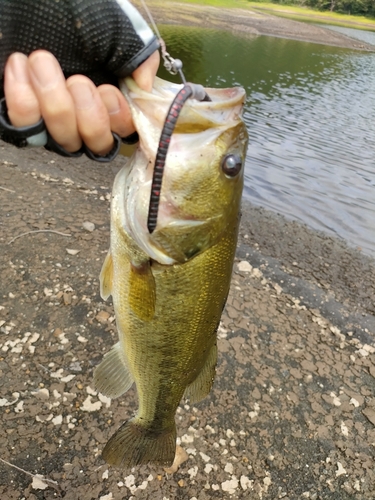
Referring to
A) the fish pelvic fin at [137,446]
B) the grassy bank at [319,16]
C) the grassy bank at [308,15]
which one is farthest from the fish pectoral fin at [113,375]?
the grassy bank at [319,16]

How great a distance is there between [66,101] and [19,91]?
0.50 feet

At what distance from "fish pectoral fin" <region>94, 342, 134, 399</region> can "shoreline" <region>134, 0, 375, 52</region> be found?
3702cm

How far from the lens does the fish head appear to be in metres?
1.51

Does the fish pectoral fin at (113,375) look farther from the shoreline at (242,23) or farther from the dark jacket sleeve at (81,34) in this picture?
the shoreline at (242,23)

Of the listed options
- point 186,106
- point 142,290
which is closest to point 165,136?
point 186,106

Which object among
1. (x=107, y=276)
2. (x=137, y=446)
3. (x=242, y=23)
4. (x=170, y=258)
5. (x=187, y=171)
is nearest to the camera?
(x=187, y=171)

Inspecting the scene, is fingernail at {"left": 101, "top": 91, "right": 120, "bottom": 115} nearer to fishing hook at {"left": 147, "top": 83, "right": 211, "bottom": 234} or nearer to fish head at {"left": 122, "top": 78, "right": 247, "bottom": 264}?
fish head at {"left": 122, "top": 78, "right": 247, "bottom": 264}

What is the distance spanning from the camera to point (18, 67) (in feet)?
4.56

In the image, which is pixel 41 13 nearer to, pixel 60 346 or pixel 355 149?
pixel 60 346

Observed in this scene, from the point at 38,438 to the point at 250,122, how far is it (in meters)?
12.6

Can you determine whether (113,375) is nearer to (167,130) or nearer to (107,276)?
(107,276)

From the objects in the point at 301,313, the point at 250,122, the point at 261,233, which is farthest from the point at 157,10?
the point at 301,313

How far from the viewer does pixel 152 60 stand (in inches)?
59.2

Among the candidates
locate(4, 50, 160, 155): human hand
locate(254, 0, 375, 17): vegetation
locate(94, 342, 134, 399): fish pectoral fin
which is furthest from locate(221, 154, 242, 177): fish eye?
locate(254, 0, 375, 17): vegetation
